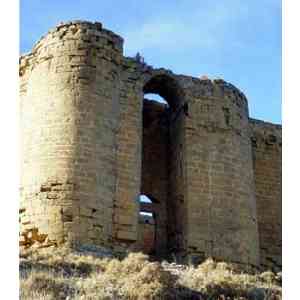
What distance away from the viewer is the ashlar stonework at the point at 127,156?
15.7 meters

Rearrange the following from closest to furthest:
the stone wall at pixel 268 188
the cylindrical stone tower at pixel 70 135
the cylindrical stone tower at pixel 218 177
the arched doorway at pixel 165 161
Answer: the cylindrical stone tower at pixel 70 135 → the cylindrical stone tower at pixel 218 177 → the arched doorway at pixel 165 161 → the stone wall at pixel 268 188

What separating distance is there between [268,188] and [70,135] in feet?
23.7

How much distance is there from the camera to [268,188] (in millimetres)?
21062

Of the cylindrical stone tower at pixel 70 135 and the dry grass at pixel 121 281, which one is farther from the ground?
the cylindrical stone tower at pixel 70 135

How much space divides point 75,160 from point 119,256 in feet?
7.17

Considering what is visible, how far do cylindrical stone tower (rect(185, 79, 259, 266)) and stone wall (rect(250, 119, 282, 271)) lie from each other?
2.05 m

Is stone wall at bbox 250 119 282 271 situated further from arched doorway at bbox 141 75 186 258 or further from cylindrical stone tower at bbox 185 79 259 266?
arched doorway at bbox 141 75 186 258

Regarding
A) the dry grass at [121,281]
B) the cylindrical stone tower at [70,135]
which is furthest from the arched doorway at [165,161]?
the dry grass at [121,281]

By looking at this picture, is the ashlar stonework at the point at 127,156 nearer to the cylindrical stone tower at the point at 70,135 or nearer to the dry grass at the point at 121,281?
the cylindrical stone tower at the point at 70,135

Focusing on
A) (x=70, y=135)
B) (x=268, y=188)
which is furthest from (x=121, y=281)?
(x=268, y=188)

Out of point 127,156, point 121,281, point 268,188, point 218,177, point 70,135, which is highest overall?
point 70,135

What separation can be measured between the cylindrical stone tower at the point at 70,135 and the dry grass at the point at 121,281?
4.50ft

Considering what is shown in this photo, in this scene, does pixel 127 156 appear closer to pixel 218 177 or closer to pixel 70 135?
pixel 70 135

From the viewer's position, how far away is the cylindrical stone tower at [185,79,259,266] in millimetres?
17422
